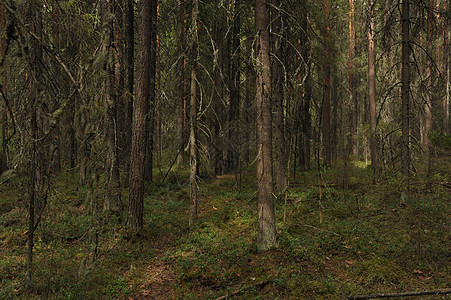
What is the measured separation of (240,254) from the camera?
713 centimetres

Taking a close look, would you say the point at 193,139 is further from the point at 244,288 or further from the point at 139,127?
the point at 244,288

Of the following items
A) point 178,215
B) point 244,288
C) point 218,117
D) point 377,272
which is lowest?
point 244,288

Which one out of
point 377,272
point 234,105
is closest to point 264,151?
point 377,272

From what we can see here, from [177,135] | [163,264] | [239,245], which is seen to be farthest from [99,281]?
[177,135]

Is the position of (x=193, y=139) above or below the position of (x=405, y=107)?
below

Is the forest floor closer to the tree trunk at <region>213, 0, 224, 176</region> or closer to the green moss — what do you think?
the green moss

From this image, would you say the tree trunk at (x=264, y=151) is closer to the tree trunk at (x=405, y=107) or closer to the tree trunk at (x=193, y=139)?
the tree trunk at (x=193, y=139)

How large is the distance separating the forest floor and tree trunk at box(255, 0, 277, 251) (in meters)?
0.48

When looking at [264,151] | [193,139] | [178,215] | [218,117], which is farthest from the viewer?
[218,117]

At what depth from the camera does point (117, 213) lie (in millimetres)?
9570

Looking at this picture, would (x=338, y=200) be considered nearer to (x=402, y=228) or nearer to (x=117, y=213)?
(x=402, y=228)

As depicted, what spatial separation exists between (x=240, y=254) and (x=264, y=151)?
2.54m

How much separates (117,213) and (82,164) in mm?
7545

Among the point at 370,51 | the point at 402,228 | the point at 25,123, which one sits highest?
the point at 370,51
